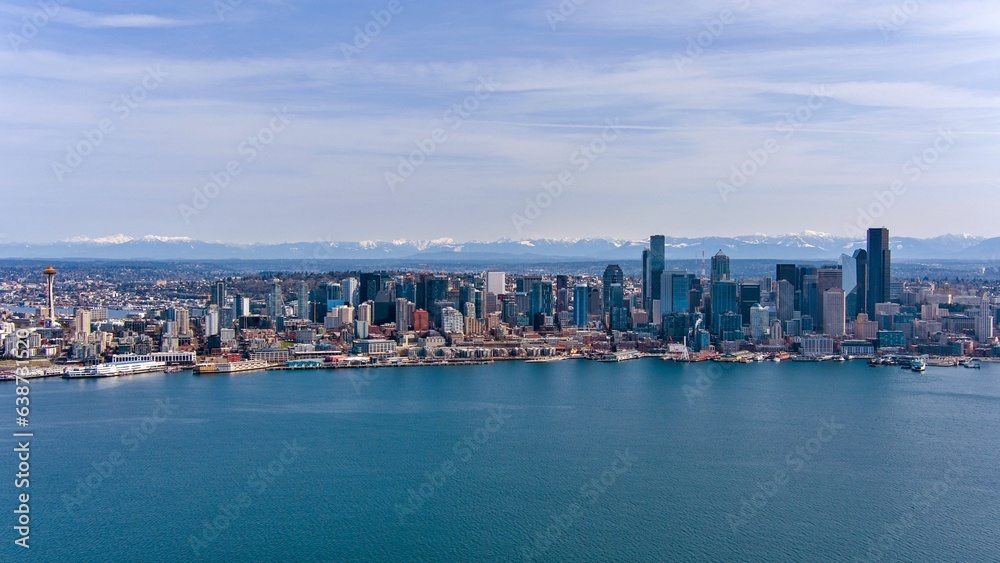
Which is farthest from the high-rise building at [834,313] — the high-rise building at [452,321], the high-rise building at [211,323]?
the high-rise building at [211,323]

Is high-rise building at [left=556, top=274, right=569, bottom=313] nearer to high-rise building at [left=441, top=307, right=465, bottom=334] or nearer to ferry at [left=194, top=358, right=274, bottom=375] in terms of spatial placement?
high-rise building at [left=441, top=307, right=465, bottom=334]

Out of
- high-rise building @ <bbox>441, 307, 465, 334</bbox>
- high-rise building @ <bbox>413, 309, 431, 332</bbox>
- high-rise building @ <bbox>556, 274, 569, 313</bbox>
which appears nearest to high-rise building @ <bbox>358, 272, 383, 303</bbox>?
high-rise building @ <bbox>413, 309, 431, 332</bbox>

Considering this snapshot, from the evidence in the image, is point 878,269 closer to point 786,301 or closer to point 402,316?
point 786,301

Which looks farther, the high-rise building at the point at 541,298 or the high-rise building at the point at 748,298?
the high-rise building at the point at 541,298

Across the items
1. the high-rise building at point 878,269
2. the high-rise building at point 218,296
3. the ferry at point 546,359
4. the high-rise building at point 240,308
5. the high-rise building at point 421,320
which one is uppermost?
the high-rise building at point 878,269

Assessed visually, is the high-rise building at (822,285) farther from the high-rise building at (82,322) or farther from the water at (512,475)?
the high-rise building at (82,322)

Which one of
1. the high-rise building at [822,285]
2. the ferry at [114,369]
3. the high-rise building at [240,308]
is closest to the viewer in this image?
the ferry at [114,369]

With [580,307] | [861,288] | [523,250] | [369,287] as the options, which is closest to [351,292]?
[369,287]
